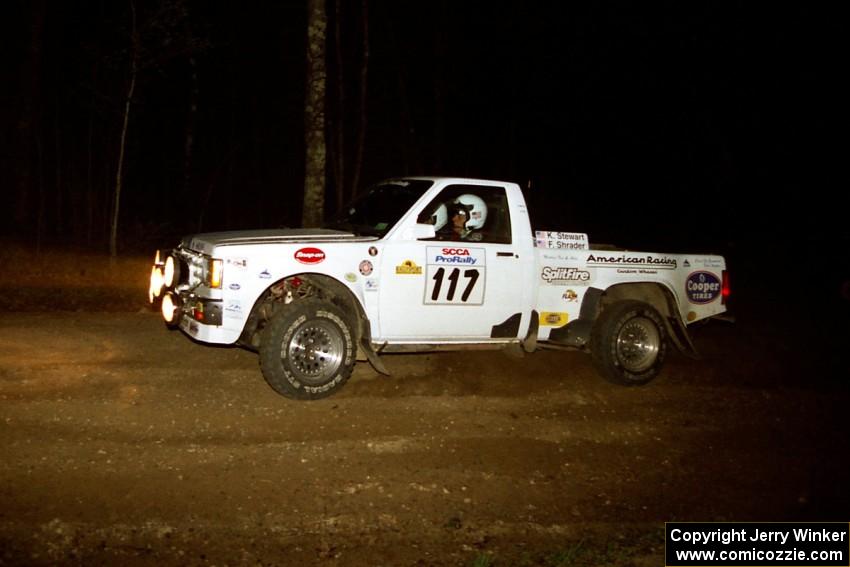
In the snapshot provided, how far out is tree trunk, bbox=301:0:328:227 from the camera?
41.3 feet

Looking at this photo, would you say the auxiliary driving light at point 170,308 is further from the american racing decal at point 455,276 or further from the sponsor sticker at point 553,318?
the sponsor sticker at point 553,318

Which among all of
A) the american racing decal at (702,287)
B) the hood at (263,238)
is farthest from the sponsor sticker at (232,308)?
the american racing decal at (702,287)

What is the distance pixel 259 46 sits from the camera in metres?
28.8

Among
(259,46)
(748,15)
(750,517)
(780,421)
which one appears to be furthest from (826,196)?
(750,517)

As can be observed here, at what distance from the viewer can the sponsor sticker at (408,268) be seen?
7.29 metres

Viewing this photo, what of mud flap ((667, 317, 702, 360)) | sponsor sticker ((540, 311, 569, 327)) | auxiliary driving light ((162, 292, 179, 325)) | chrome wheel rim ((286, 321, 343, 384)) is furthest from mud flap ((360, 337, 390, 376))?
mud flap ((667, 317, 702, 360))

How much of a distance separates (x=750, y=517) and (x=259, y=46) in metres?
27.0

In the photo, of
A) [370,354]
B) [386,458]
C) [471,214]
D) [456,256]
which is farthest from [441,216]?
[386,458]

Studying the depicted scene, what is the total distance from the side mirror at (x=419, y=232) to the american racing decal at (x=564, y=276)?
4.60 ft

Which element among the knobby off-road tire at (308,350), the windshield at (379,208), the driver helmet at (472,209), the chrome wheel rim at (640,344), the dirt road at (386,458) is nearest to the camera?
the dirt road at (386,458)

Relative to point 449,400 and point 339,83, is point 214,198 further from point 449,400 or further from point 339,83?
point 449,400

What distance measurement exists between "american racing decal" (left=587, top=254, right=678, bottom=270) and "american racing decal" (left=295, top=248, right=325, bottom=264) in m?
2.90

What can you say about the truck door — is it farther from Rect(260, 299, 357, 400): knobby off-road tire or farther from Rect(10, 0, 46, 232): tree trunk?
Rect(10, 0, 46, 232): tree trunk

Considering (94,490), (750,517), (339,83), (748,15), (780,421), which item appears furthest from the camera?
(748,15)
